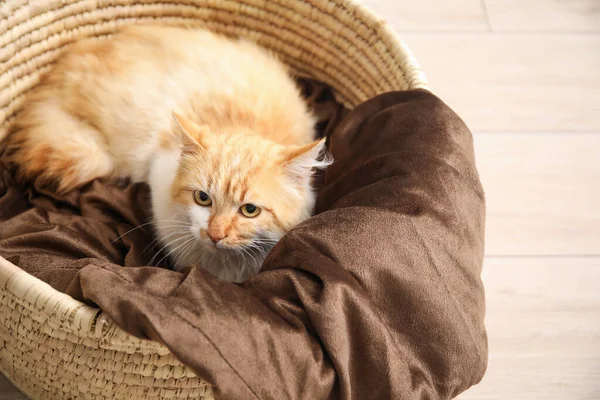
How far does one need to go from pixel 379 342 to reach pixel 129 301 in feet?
1.36

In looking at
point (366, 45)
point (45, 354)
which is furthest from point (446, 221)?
point (45, 354)

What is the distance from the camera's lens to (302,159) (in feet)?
3.85

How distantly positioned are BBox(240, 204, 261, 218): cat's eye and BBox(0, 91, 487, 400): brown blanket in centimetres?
9

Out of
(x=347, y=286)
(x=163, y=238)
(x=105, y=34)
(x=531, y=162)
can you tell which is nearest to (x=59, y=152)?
(x=163, y=238)

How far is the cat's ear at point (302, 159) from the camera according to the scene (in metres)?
1.15

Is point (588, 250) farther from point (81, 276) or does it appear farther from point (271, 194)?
point (81, 276)

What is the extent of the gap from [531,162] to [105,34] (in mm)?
1270

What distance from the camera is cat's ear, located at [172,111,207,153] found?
117 cm

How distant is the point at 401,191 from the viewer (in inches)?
48.5

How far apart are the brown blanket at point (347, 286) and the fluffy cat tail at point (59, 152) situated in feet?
0.30

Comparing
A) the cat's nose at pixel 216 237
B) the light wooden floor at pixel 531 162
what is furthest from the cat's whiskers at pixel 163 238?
the light wooden floor at pixel 531 162

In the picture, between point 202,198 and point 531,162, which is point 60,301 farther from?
point 531,162

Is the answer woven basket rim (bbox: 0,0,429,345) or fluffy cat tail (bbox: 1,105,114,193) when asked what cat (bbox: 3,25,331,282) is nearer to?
fluffy cat tail (bbox: 1,105,114,193)

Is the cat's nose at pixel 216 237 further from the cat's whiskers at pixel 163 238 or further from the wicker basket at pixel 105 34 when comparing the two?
the wicker basket at pixel 105 34
